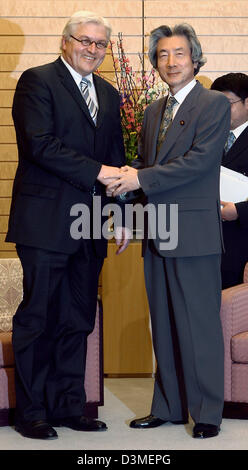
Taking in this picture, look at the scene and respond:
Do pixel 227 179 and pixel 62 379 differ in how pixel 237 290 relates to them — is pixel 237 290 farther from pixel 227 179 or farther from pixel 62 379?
pixel 62 379

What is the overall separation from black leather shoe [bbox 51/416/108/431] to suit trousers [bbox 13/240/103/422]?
0.03 metres

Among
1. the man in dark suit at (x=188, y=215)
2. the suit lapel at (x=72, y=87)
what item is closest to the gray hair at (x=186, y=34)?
the man in dark suit at (x=188, y=215)

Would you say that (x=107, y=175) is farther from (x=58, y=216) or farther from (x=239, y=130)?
(x=239, y=130)

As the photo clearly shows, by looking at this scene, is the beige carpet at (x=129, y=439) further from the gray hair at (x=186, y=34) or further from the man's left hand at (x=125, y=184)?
the gray hair at (x=186, y=34)

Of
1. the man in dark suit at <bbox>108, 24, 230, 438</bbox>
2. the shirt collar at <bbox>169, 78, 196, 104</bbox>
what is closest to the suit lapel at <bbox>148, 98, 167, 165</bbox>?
the man in dark suit at <bbox>108, 24, 230, 438</bbox>

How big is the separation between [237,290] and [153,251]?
487 millimetres

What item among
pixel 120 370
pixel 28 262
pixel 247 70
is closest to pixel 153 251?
pixel 28 262

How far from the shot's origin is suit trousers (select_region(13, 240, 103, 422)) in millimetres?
3266

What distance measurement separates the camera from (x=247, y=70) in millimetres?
5711

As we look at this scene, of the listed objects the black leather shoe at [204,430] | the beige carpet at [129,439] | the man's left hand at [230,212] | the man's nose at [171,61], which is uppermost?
the man's nose at [171,61]

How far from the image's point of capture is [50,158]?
313cm

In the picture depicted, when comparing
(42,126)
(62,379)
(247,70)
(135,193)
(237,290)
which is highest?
(247,70)

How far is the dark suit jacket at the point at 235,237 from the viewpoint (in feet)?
12.5

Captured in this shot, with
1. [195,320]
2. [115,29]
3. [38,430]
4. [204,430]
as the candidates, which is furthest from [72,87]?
[115,29]
